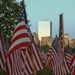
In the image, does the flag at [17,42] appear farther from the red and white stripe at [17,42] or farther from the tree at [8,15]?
the tree at [8,15]

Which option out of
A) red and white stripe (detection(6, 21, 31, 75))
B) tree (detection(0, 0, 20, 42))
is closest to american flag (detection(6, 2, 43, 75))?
red and white stripe (detection(6, 21, 31, 75))

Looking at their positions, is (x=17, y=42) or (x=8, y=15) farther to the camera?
(x=8, y=15)

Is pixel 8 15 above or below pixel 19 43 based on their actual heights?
below

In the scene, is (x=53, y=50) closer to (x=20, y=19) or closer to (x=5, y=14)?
(x=20, y=19)

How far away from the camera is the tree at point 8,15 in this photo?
45.8 meters

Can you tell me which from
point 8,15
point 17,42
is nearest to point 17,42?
point 17,42

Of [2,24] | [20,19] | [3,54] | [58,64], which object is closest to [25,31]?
[20,19]

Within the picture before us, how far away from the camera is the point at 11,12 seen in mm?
47156

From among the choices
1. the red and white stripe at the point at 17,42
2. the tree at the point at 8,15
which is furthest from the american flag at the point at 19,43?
the tree at the point at 8,15

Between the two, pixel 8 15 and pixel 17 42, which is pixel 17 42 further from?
pixel 8 15

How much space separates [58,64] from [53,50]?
188cm

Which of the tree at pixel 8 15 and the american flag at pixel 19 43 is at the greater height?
the american flag at pixel 19 43

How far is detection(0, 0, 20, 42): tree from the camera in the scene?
4584 cm

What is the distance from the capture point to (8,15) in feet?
154
